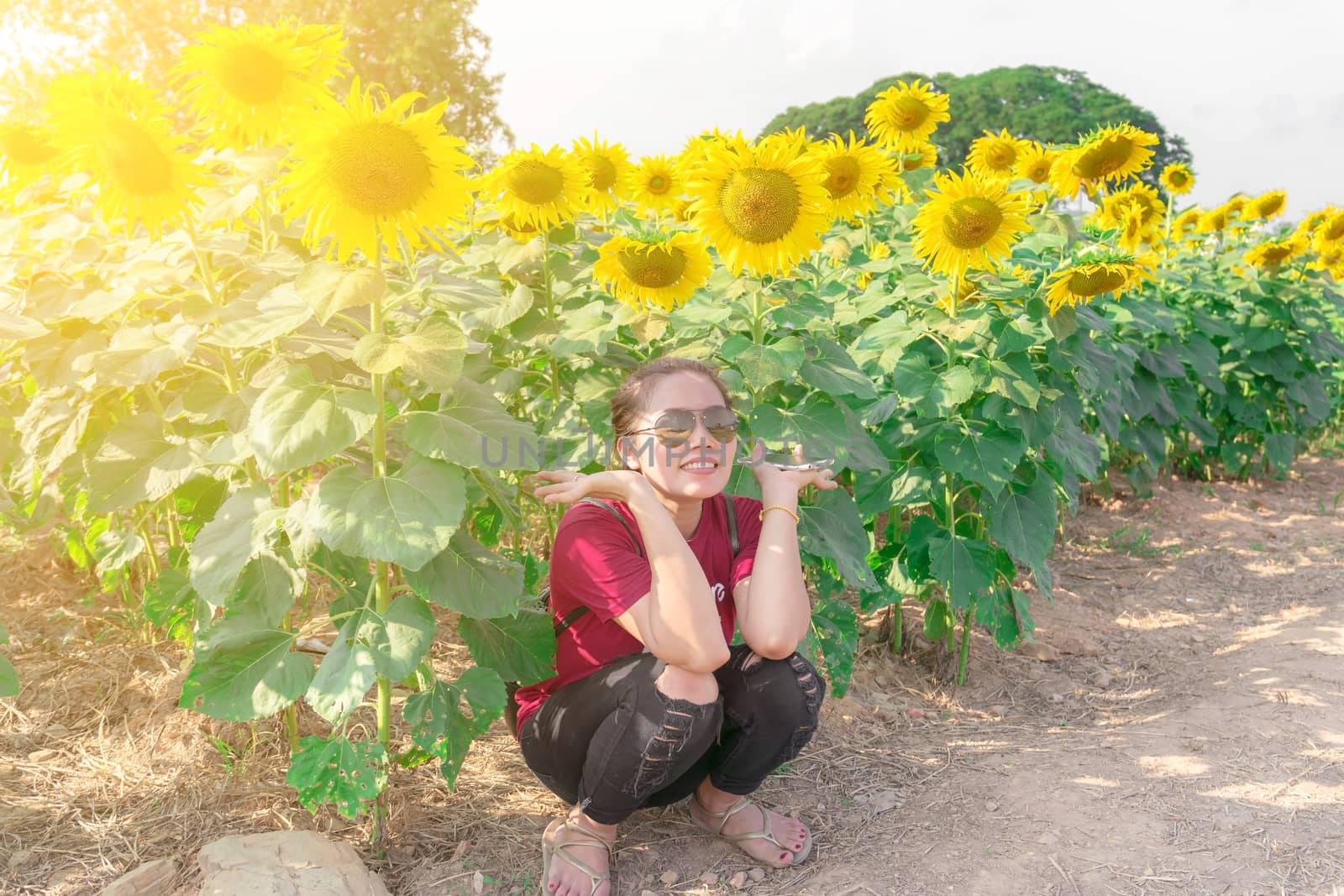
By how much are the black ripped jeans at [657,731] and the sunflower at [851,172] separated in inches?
78.8

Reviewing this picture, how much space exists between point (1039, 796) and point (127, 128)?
293 centimetres

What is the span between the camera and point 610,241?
9.41 ft

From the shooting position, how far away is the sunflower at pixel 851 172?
368 cm

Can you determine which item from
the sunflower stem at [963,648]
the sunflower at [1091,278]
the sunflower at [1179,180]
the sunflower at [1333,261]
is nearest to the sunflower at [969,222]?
the sunflower at [1091,278]

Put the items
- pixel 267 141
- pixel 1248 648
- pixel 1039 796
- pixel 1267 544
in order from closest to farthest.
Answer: pixel 267 141
pixel 1039 796
pixel 1248 648
pixel 1267 544

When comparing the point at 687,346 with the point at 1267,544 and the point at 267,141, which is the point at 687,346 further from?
the point at 1267,544

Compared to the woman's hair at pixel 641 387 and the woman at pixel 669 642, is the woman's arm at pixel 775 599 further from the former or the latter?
the woman's hair at pixel 641 387

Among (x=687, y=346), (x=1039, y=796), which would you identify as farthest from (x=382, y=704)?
(x=1039, y=796)

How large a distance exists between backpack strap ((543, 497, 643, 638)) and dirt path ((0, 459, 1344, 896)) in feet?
1.95

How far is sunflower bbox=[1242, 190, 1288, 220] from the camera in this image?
7074 millimetres

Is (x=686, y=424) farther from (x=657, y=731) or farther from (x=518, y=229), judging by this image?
(x=518, y=229)

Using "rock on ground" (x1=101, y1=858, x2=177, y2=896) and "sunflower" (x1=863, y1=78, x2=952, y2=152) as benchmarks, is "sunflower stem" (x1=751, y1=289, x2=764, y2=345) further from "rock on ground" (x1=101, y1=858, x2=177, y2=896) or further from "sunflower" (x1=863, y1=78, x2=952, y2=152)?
"rock on ground" (x1=101, y1=858, x2=177, y2=896)

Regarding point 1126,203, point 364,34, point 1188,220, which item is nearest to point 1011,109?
point 364,34

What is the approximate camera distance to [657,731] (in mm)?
2258
